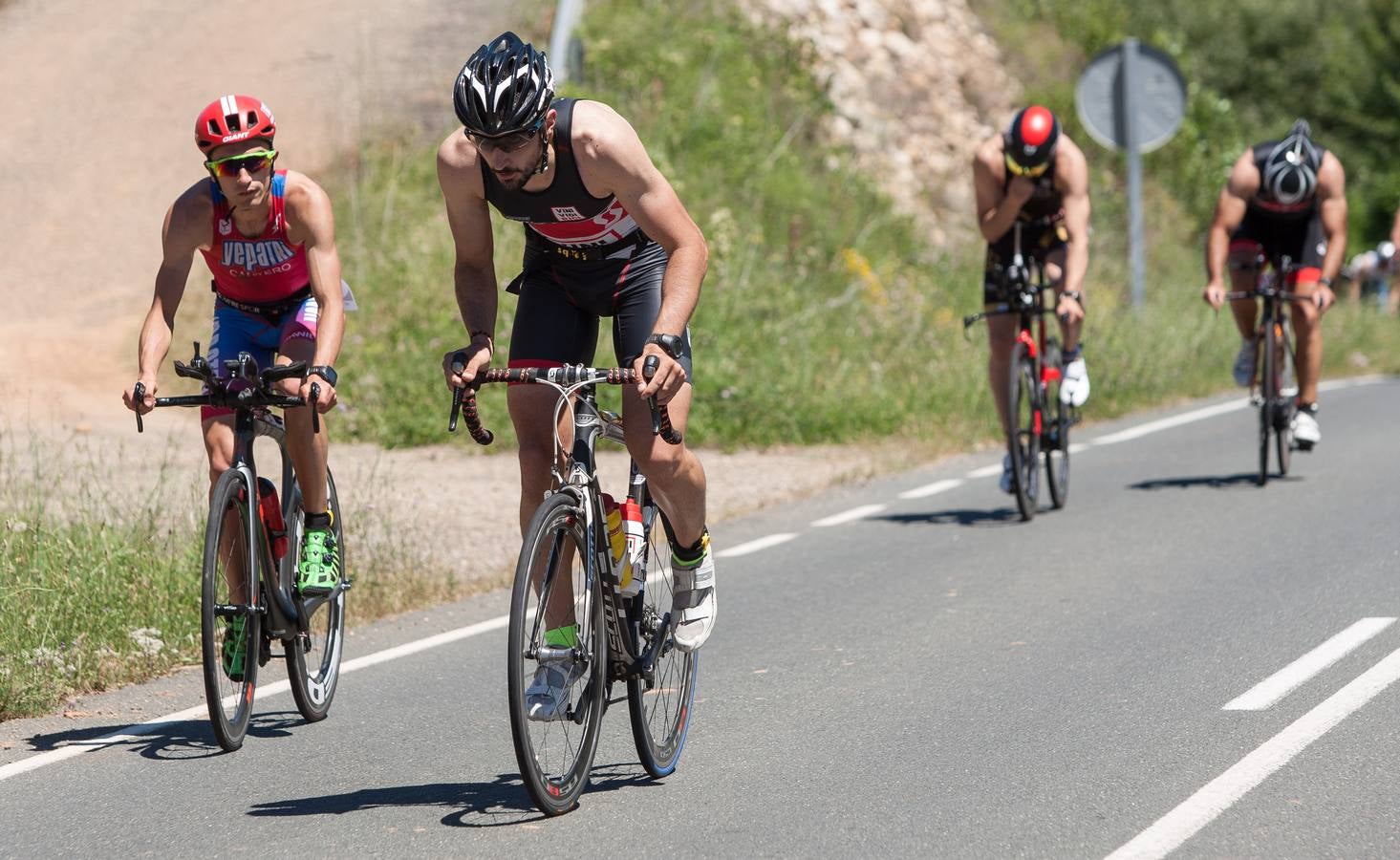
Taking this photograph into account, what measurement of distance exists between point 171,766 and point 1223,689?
3.42m

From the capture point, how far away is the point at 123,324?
16078 mm

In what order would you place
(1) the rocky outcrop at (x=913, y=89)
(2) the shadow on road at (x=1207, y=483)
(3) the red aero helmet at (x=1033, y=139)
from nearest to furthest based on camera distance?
1. (3) the red aero helmet at (x=1033, y=139)
2. (2) the shadow on road at (x=1207, y=483)
3. (1) the rocky outcrop at (x=913, y=89)

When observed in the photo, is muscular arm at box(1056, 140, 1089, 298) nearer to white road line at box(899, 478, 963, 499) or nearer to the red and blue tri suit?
white road line at box(899, 478, 963, 499)

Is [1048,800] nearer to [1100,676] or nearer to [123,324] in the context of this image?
[1100,676]

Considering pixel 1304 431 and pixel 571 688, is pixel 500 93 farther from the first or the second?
pixel 1304 431

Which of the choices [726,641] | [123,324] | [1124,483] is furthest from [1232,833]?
[123,324]

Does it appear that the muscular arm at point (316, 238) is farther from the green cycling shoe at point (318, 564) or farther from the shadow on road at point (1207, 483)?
the shadow on road at point (1207, 483)

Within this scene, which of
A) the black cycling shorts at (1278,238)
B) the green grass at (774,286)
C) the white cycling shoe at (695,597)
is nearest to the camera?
the white cycling shoe at (695,597)

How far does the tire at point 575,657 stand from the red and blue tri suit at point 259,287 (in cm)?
192

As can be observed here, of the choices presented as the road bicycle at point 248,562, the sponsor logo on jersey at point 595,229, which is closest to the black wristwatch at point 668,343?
the sponsor logo on jersey at point 595,229

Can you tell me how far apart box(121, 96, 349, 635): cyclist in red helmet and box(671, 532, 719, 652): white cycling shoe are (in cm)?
130

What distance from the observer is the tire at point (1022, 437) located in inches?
400

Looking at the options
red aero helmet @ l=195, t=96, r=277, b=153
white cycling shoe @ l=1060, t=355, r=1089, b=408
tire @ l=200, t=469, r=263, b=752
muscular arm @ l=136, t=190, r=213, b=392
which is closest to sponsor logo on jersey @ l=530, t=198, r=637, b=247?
red aero helmet @ l=195, t=96, r=277, b=153

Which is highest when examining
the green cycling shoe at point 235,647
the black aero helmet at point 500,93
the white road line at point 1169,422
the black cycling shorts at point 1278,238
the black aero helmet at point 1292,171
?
the black aero helmet at point 500,93
